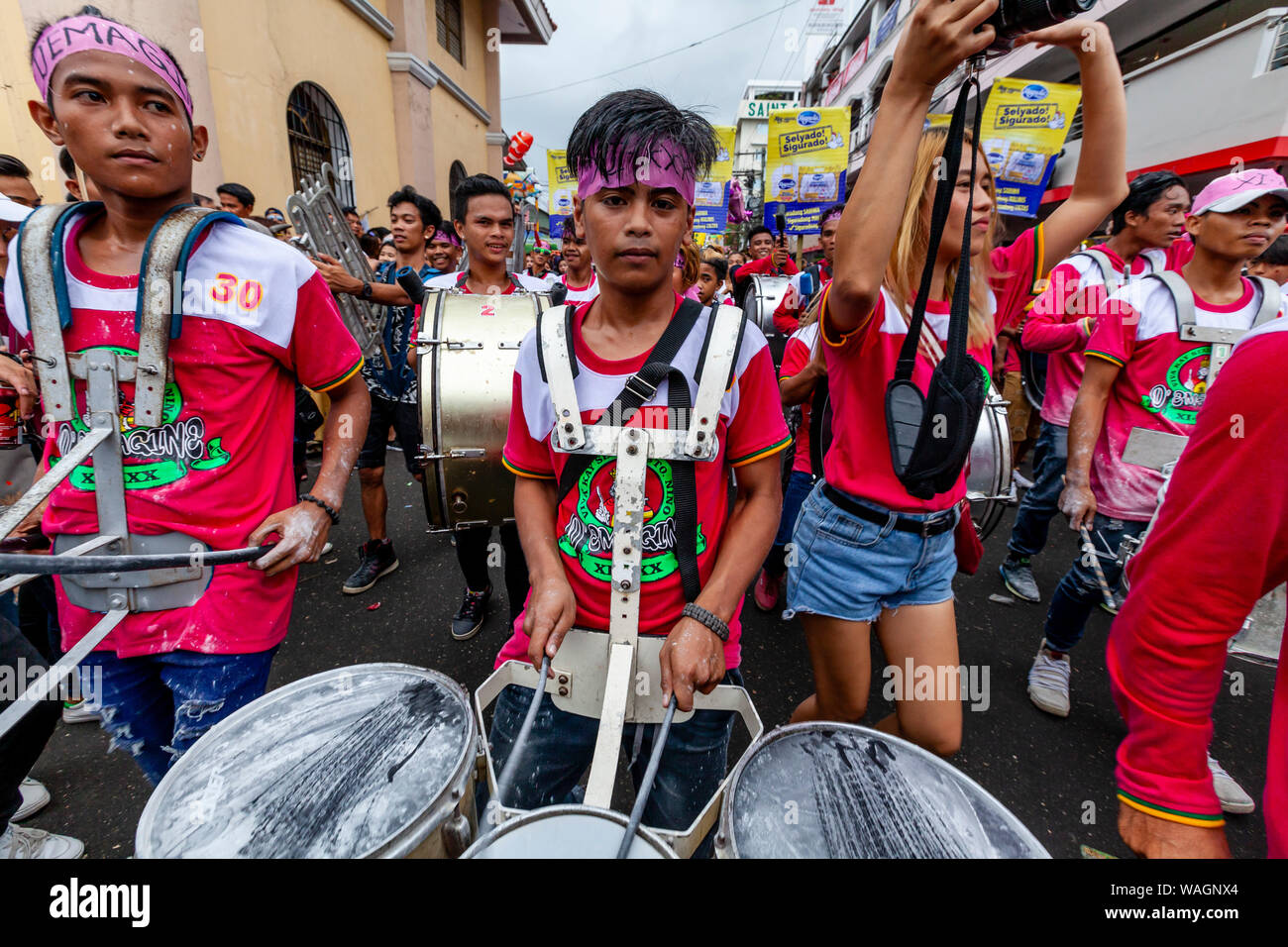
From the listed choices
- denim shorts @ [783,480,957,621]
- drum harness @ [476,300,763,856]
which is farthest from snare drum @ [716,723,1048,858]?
denim shorts @ [783,480,957,621]

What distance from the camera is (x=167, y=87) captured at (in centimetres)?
132

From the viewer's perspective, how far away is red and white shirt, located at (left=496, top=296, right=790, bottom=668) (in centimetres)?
133

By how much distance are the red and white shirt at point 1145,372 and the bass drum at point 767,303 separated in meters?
2.92

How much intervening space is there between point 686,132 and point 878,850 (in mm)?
1535

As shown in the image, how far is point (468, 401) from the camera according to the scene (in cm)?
257

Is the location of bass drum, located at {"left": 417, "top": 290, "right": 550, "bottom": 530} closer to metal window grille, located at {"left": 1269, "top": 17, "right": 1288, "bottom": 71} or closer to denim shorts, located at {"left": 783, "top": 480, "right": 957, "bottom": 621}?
denim shorts, located at {"left": 783, "top": 480, "right": 957, "bottom": 621}

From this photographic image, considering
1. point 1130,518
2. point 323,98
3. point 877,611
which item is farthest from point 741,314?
point 323,98

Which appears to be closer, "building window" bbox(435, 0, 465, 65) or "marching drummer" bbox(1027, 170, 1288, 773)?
"marching drummer" bbox(1027, 170, 1288, 773)

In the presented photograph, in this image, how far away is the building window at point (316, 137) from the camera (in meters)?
7.74

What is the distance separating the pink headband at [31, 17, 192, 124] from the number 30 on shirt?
0.45 meters

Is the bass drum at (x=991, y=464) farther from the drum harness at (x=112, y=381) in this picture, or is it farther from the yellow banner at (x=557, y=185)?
the yellow banner at (x=557, y=185)

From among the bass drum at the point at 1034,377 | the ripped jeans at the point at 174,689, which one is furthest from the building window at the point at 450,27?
the ripped jeans at the point at 174,689

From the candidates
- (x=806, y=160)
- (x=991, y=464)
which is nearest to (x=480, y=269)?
(x=991, y=464)
